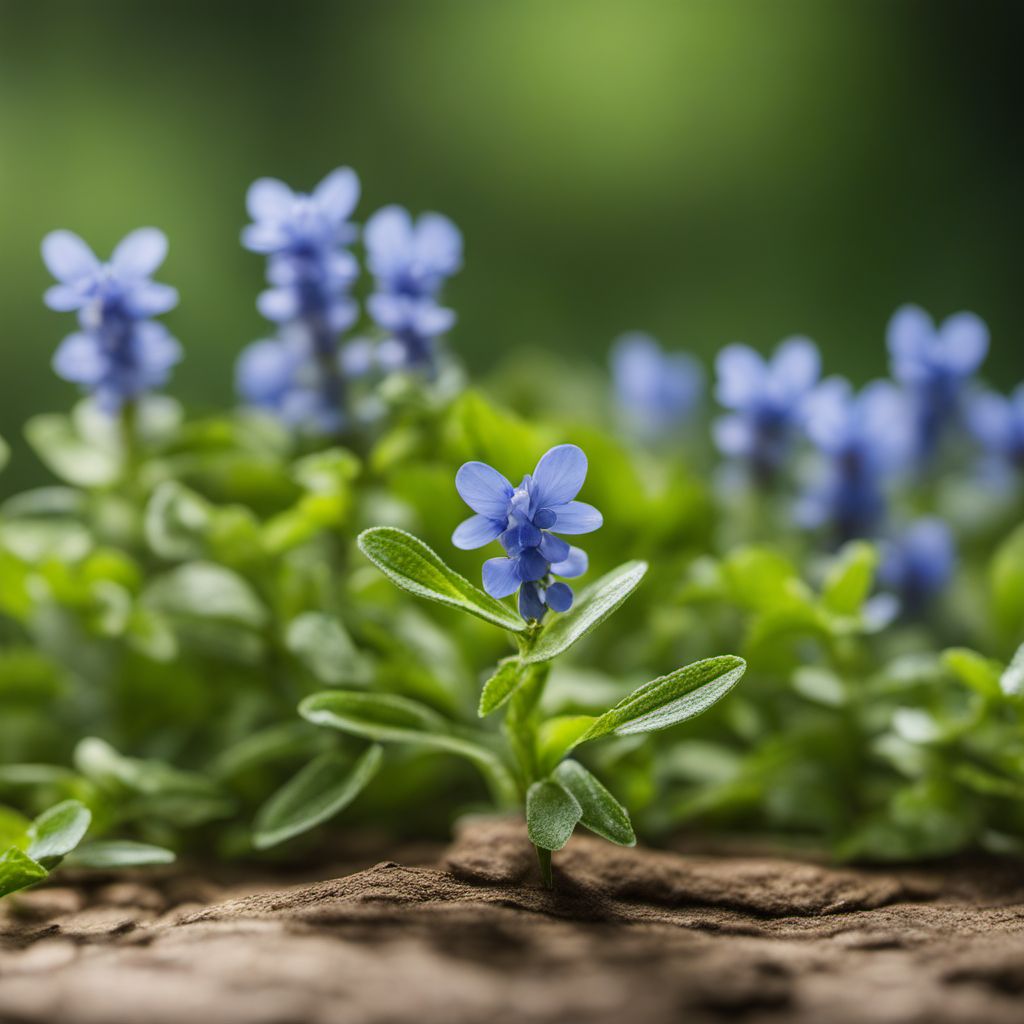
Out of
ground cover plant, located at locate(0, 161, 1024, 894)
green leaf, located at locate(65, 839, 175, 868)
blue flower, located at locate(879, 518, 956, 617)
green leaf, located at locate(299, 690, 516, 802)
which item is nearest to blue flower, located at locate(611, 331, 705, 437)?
ground cover plant, located at locate(0, 161, 1024, 894)

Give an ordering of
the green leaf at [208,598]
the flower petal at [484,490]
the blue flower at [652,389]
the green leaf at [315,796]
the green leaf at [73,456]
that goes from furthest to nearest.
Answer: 1. the blue flower at [652,389]
2. the green leaf at [73,456]
3. the green leaf at [208,598]
4. the green leaf at [315,796]
5. the flower petal at [484,490]

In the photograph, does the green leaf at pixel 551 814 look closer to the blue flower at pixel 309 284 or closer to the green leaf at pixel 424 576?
the green leaf at pixel 424 576

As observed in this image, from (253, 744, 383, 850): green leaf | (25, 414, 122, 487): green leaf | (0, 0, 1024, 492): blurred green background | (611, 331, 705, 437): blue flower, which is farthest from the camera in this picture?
(0, 0, 1024, 492): blurred green background

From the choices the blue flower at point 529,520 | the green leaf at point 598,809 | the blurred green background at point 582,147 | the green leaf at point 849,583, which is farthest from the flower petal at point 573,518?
the blurred green background at point 582,147

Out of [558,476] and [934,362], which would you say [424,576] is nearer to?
[558,476]

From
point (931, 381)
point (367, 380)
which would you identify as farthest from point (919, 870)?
point (367, 380)

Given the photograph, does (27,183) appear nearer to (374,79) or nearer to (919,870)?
(374,79)

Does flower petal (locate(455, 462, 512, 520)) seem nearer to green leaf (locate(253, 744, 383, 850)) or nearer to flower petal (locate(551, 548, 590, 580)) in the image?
flower petal (locate(551, 548, 590, 580))
